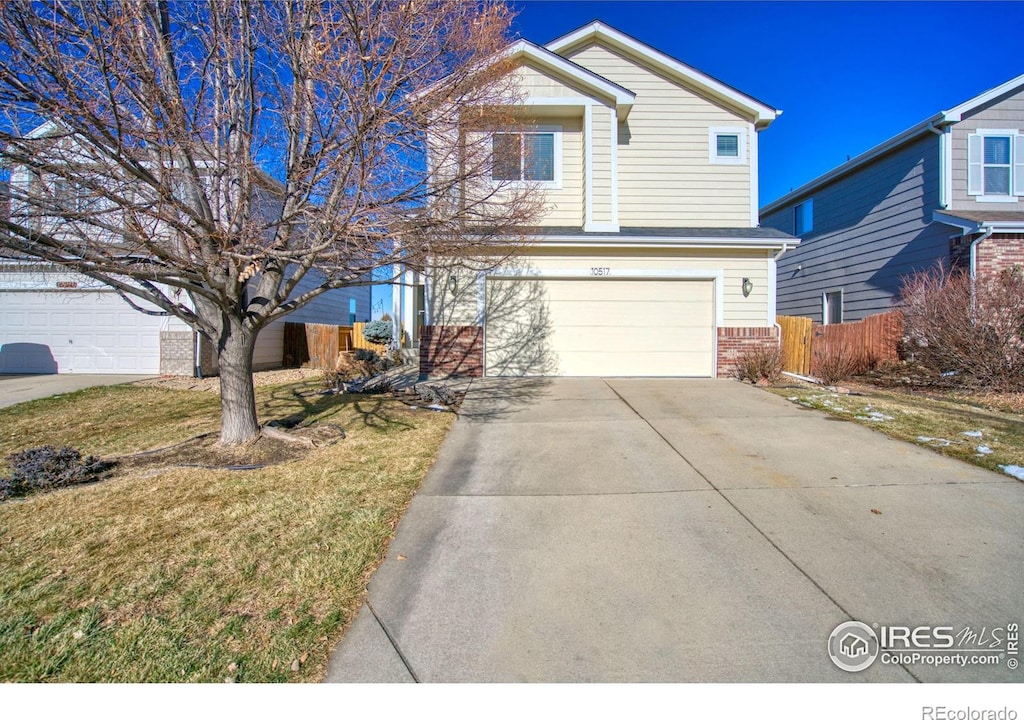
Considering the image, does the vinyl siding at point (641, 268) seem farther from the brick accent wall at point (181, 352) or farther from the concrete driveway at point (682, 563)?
the brick accent wall at point (181, 352)

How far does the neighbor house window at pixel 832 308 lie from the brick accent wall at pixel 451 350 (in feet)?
41.3

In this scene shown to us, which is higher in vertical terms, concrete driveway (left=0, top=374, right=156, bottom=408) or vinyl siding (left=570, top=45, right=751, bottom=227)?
vinyl siding (left=570, top=45, right=751, bottom=227)

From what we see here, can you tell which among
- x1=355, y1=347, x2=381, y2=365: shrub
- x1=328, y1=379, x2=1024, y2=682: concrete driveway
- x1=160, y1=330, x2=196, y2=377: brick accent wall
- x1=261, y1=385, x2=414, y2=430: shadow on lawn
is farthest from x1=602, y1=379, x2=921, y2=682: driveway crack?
x1=160, y1=330, x2=196, y2=377: brick accent wall

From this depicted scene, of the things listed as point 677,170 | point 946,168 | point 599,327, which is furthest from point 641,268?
point 946,168

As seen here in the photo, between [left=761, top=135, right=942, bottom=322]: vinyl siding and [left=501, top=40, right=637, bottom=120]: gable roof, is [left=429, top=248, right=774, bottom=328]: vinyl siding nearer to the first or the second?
[left=501, top=40, right=637, bottom=120]: gable roof

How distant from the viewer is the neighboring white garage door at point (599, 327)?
11000 mm

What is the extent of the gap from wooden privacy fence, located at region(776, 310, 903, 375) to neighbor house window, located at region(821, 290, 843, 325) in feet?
11.0

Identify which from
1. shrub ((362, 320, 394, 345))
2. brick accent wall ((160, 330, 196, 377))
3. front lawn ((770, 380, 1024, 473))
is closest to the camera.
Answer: front lawn ((770, 380, 1024, 473))

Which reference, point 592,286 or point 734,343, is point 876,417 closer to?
point 734,343

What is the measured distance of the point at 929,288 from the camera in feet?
34.9

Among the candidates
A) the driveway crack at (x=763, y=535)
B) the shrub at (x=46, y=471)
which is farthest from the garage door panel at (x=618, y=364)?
the shrub at (x=46, y=471)

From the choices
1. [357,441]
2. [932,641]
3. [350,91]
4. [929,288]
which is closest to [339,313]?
[357,441]

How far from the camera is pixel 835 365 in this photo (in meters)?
10.5

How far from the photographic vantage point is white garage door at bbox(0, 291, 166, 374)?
42.3ft
